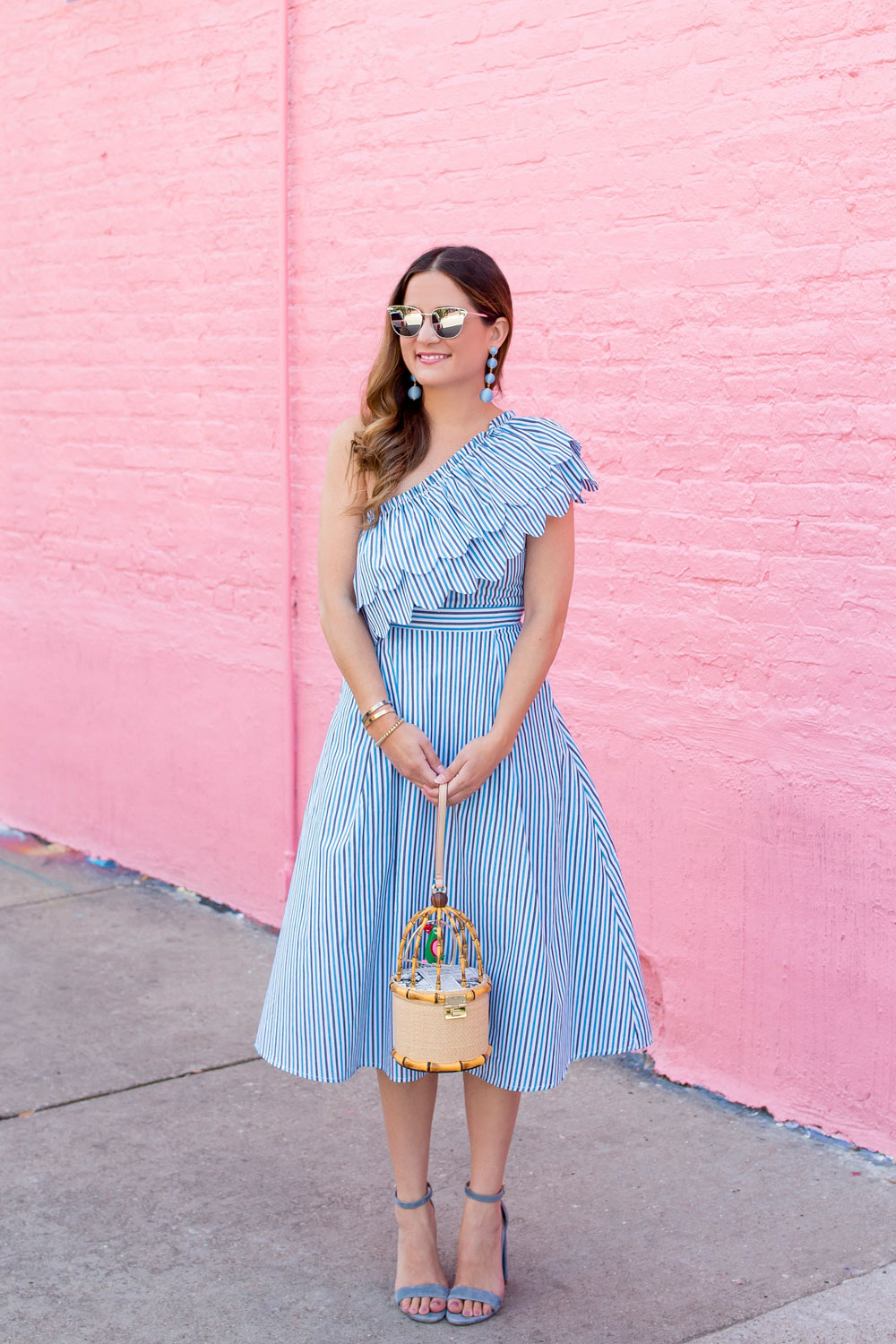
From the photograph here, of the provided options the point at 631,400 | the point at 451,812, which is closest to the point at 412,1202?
the point at 451,812

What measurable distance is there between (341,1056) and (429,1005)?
0.29m

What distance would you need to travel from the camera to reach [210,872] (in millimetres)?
5734

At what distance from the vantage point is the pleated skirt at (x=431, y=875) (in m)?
3.01

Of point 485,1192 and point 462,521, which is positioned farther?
point 485,1192

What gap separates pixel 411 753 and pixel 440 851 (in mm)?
184

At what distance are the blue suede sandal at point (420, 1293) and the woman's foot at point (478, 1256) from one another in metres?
0.02

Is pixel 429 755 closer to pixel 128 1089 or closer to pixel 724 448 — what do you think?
pixel 724 448

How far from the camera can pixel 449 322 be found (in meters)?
2.95

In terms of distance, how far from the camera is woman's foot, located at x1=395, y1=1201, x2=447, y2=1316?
3102 mm

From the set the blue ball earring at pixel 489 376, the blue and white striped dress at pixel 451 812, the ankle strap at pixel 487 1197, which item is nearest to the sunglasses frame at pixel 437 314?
the blue ball earring at pixel 489 376

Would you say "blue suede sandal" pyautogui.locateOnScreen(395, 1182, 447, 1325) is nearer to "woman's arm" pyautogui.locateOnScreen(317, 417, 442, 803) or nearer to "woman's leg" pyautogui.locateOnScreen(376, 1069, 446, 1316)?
"woman's leg" pyautogui.locateOnScreen(376, 1069, 446, 1316)

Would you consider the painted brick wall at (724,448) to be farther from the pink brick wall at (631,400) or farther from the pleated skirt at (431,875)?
the pleated skirt at (431,875)

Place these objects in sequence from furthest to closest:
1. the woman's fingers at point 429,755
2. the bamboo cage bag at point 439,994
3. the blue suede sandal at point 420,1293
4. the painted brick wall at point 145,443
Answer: the painted brick wall at point 145,443, the blue suede sandal at point 420,1293, the woman's fingers at point 429,755, the bamboo cage bag at point 439,994

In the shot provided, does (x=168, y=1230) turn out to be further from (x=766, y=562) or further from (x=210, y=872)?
(x=210, y=872)
